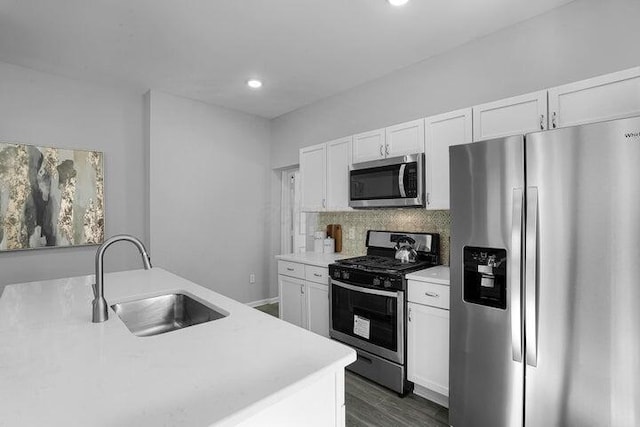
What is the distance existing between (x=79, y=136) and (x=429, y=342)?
3938 millimetres

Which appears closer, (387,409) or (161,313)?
(161,313)

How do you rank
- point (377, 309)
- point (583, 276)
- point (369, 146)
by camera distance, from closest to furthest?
point (583, 276) < point (377, 309) < point (369, 146)

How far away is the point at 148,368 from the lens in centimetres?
95

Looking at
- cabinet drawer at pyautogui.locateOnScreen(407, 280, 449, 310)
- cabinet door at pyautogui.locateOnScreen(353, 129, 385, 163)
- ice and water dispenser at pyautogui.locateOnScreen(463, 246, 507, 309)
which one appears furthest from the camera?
cabinet door at pyautogui.locateOnScreen(353, 129, 385, 163)

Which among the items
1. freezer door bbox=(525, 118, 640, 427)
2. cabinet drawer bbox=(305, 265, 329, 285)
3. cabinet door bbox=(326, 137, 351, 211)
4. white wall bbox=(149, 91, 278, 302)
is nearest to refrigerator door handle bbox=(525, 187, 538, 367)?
freezer door bbox=(525, 118, 640, 427)

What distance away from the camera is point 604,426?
1.46m

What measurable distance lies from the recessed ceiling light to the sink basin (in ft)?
8.47

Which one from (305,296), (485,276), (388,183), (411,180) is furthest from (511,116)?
(305,296)

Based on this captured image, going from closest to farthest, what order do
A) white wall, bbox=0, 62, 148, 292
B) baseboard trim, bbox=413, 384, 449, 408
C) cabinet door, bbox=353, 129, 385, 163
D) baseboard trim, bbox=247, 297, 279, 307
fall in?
1. baseboard trim, bbox=413, 384, 449, 408
2. cabinet door, bbox=353, 129, 385, 163
3. white wall, bbox=0, 62, 148, 292
4. baseboard trim, bbox=247, 297, 279, 307

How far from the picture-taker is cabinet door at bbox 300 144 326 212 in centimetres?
359

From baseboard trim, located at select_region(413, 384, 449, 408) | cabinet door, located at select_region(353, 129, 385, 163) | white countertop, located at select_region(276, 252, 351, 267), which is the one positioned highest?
cabinet door, located at select_region(353, 129, 385, 163)

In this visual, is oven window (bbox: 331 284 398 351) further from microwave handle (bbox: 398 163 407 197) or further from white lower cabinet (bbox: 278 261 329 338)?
microwave handle (bbox: 398 163 407 197)

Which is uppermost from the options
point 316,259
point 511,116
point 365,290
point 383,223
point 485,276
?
point 511,116

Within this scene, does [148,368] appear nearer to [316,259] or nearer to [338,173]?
[316,259]
